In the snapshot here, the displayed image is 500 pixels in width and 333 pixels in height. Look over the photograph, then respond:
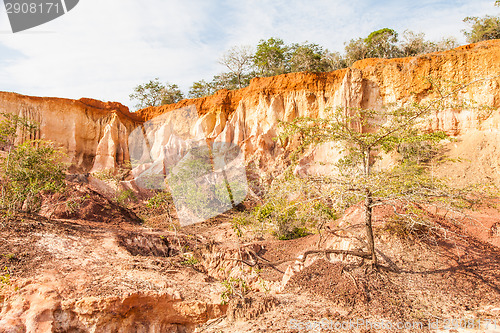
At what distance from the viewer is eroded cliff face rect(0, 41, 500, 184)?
53.8ft

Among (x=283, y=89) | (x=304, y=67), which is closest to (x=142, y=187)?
(x=283, y=89)

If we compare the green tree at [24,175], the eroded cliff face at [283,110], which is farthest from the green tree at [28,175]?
the eroded cliff face at [283,110]

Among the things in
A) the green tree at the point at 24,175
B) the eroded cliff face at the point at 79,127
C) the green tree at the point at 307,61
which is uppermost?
the green tree at the point at 307,61

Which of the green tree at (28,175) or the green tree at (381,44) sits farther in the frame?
the green tree at (381,44)

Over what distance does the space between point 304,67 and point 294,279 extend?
21607 millimetres

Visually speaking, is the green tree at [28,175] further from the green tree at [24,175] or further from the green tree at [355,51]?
the green tree at [355,51]

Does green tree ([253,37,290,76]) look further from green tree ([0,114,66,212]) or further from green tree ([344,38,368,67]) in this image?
green tree ([0,114,66,212])

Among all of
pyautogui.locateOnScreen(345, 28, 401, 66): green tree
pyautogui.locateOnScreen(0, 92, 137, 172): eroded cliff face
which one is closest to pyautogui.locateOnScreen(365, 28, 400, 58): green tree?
pyautogui.locateOnScreen(345, 28, 401, 66): green tree

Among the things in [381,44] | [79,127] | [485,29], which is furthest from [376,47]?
[79,127]

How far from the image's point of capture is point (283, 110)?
2184 centimetres

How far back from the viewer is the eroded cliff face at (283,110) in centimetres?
1641

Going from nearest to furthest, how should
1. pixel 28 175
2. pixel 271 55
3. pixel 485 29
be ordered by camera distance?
1. pixel 28 175
2. pixel 485 29
3. pixel 271 55

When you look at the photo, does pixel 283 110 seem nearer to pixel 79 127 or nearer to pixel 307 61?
pixel 307 61

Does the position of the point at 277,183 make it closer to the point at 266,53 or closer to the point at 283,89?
the point at 283,89
